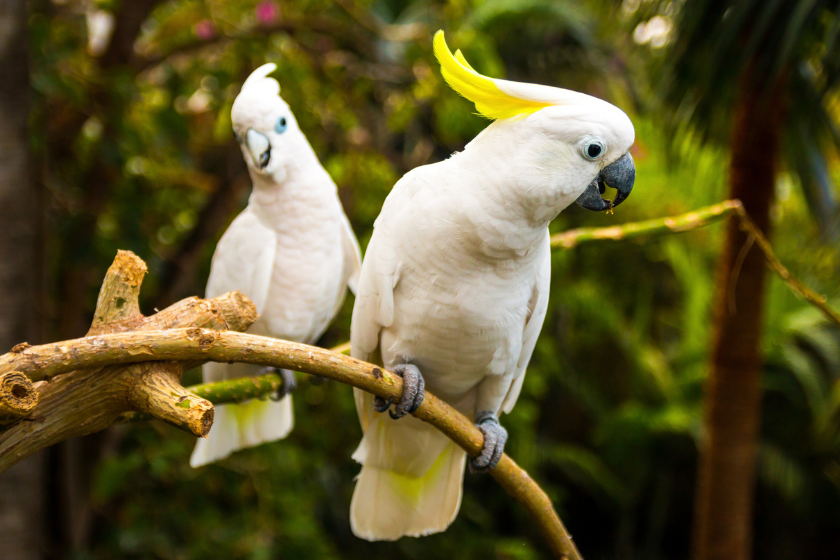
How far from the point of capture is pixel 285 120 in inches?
62.9

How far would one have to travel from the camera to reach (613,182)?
1.11 metres

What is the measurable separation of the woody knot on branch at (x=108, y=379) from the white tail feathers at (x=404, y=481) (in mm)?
549

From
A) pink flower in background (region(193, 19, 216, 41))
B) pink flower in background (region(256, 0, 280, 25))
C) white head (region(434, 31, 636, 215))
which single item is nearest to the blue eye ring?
white head (region(434, 31, 636, 215))

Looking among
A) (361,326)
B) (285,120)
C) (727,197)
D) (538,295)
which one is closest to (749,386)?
(727,197)

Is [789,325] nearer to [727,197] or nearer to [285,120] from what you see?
[727,197]

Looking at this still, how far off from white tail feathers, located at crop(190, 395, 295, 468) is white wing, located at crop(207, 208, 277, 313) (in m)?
0.32

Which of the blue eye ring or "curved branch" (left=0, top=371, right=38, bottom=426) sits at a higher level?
the blue eye ring

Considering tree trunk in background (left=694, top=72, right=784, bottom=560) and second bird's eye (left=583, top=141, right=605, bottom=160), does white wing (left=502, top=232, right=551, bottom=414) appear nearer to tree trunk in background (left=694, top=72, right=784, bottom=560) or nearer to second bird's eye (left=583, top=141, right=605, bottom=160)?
second bird's eye (left=583, top=141, right=605, bottom=160)

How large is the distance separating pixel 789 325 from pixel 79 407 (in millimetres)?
3793

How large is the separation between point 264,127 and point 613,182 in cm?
87

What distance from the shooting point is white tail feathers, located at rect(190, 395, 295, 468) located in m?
1.81

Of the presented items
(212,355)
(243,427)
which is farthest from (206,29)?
(212,355)

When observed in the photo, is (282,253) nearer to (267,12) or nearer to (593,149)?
(593,149)

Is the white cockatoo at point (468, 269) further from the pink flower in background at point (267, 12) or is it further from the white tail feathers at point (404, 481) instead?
the pink flower in background at point (267, 12)
